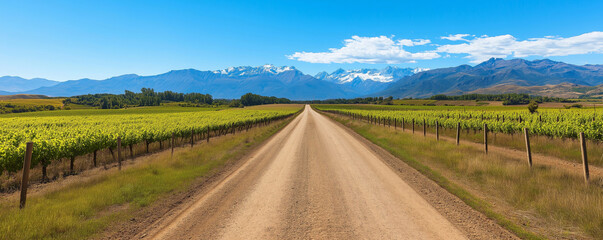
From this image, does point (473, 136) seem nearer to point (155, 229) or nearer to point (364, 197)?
point (364, 197)

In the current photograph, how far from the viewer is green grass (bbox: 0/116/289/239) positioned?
6.52 m

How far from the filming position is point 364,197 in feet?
30.0

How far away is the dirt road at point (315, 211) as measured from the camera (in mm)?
6480

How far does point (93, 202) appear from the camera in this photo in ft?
27.5

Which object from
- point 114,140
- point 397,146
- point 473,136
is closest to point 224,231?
point 114,140

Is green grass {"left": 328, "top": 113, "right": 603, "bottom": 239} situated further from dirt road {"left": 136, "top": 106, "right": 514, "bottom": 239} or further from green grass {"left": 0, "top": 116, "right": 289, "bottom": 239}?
green grass {"left": 0, "top": 116, "right": 289, "bottom": 239}

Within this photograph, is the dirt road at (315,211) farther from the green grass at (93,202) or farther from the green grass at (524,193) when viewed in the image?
the green grass at (93,202)

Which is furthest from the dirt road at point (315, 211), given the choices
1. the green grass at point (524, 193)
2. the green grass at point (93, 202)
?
the green grass at point (93, 202)

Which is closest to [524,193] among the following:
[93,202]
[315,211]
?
[315,211]

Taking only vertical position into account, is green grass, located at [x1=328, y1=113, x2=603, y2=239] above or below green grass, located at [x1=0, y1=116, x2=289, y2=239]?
below

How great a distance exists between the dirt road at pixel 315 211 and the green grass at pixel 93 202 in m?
1.56

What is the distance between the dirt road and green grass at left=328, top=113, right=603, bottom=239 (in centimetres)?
84

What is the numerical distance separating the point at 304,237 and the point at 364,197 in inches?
141

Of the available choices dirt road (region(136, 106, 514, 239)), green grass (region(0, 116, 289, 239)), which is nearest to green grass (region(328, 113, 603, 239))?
dirt road (region(136, 106, 514, 239))
